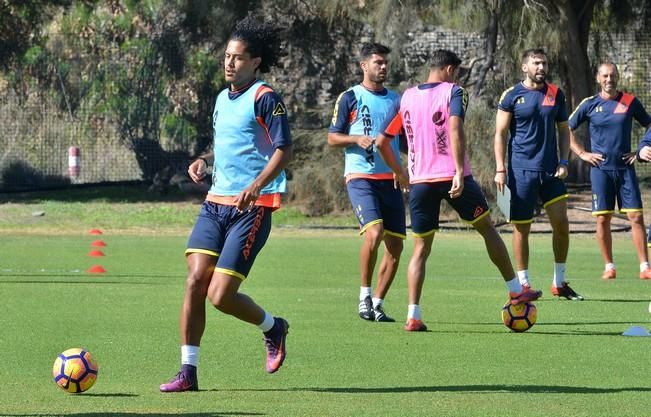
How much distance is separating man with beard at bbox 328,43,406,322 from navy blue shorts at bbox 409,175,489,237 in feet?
2.07

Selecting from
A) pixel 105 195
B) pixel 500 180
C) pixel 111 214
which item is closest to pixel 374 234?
pixel 500 180

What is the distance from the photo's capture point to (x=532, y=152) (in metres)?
Answer: 12.5

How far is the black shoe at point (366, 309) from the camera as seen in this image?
Result: 11.0 meters

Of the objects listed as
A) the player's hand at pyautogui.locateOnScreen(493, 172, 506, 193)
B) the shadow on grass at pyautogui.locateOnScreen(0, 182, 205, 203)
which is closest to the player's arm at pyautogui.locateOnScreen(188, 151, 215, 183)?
the player's hand at pyautogui.locateOnScreen(493, 172, 506, 193)

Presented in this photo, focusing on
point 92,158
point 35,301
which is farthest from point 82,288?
point 92,158

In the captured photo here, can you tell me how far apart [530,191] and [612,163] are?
2424 mm

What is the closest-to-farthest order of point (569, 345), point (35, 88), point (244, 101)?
point (244, 101)
point (569, 345)
point (35, 88)

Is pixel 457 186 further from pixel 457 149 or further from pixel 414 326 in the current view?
pixel 414 326

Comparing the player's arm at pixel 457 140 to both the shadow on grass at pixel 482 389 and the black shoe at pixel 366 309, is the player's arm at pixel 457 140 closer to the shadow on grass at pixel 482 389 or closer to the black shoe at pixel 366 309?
the black shoe at pixel 366 309

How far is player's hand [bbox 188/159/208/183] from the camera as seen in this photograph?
8102mm

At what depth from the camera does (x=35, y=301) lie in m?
12.1

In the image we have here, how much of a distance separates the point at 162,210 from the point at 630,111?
12536mm

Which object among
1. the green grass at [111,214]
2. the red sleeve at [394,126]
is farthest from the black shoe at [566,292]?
the green grass at [111,214]

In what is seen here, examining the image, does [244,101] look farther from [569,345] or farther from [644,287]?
[644,287]
